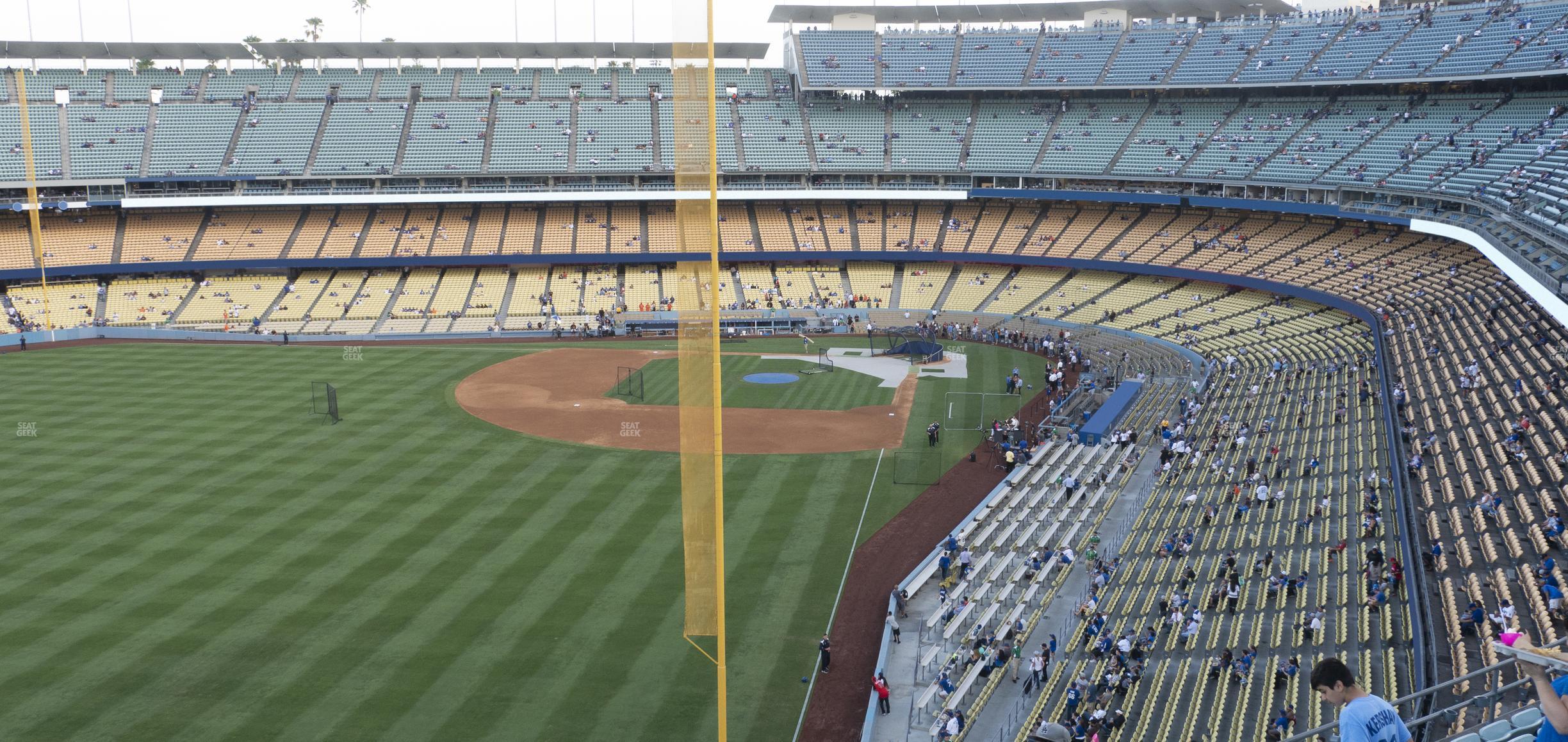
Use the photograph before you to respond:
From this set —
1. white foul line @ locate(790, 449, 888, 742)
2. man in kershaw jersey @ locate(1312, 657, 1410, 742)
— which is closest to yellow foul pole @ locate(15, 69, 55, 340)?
white foul line @ locate(790, 449, 888, 742)

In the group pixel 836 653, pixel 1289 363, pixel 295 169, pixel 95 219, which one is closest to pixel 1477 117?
pixel 1289 363

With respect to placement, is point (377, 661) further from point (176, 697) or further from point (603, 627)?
point (603, 627)

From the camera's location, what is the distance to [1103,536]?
2570cm

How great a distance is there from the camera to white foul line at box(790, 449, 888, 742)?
18000 millimetres

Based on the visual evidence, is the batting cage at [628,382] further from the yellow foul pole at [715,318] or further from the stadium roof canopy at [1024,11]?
the stadium roof canopy at [1024,11]

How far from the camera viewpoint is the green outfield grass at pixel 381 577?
58.1ft

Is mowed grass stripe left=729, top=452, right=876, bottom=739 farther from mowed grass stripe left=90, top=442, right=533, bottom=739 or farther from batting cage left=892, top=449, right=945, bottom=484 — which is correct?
mowed grass stripe left=90, top=442, right=533, bottom=739

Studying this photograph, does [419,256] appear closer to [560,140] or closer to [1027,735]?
[560,140]

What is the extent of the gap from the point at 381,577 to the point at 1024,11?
63537 millimetres

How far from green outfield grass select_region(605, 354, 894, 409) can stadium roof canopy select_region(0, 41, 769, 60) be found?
3458 cm

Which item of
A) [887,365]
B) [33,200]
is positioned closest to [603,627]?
[887,365]

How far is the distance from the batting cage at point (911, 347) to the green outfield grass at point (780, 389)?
441cm

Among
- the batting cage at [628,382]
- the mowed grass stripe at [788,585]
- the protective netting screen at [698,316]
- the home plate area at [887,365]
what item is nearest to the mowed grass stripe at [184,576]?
the mowed grass stripe at [788,585]

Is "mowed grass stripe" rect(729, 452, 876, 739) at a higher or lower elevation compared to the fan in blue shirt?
lower
